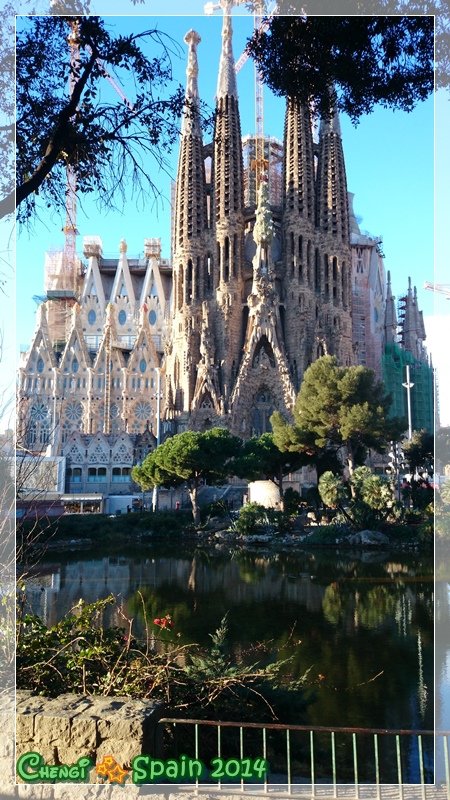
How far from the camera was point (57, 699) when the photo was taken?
3121 millimetres

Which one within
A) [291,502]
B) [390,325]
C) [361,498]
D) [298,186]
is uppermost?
[298,186]

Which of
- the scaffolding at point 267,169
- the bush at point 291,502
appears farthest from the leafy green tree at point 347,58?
the scaffolding at point 267,169

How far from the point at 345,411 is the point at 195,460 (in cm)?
609

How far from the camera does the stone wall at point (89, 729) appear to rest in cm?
288

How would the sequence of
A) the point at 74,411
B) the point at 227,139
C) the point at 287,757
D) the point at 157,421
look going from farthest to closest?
the point at 74,411 < the point at 157,421 < the point at 227,139 < the point at 287,757

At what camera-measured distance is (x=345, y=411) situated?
500 inches

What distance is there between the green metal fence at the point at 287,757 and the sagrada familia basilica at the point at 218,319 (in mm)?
8971

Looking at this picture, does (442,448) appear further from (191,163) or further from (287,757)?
(191,163)

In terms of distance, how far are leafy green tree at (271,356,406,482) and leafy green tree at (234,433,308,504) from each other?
2010mm

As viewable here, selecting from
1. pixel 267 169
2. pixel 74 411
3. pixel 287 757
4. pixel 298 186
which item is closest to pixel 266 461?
pixel 298 186

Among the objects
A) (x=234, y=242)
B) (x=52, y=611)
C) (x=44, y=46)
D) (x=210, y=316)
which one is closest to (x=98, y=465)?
(x=210, y=316)

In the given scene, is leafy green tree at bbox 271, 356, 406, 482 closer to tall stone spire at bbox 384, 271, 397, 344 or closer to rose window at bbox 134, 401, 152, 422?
tall stone spire at bbox 384, 271, 397, 344

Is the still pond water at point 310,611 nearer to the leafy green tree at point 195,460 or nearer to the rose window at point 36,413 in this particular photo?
the rose window at point 36,413

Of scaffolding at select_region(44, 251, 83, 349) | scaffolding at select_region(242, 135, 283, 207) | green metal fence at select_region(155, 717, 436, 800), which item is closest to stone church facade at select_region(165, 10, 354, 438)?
scaffolding at select_region(242, 135, 283, 207)
